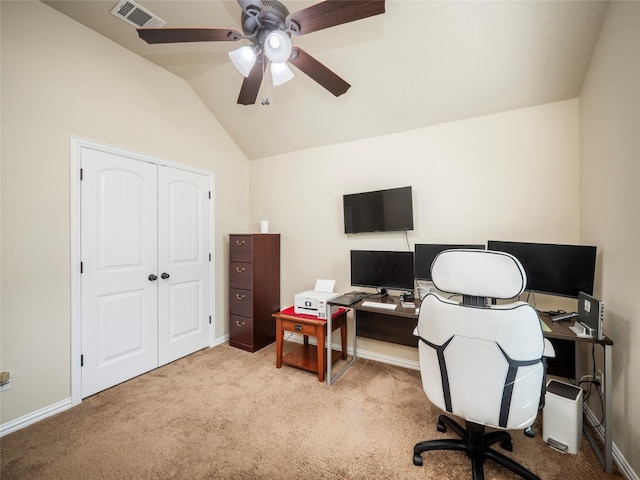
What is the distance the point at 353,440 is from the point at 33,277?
8.42ft

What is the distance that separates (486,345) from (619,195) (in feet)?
4.18

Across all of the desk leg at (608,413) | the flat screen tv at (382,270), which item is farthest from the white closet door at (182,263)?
the desk leg at (608,413)

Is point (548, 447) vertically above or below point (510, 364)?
below

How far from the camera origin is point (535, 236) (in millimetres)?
2215

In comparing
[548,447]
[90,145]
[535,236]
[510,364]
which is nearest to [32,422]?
[90,145]

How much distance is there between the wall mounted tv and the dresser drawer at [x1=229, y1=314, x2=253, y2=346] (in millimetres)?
1599

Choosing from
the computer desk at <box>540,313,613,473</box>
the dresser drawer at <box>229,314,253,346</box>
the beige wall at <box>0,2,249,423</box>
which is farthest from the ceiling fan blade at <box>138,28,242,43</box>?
the dresser drawer at <box>229,314,253,346</box>

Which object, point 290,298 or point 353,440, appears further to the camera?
point 290,298

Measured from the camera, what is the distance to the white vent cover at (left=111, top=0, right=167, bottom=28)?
6.59 ft

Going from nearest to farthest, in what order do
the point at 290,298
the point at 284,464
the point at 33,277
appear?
the point at 284,464 → the point at 33,277 → the point at 290,298

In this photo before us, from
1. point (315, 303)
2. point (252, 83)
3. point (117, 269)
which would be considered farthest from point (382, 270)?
point (117, 269)

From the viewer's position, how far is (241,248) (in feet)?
10.5

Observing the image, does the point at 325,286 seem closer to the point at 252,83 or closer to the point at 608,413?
the point at 252,83

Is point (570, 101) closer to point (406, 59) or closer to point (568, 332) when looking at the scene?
point (406, 59)
